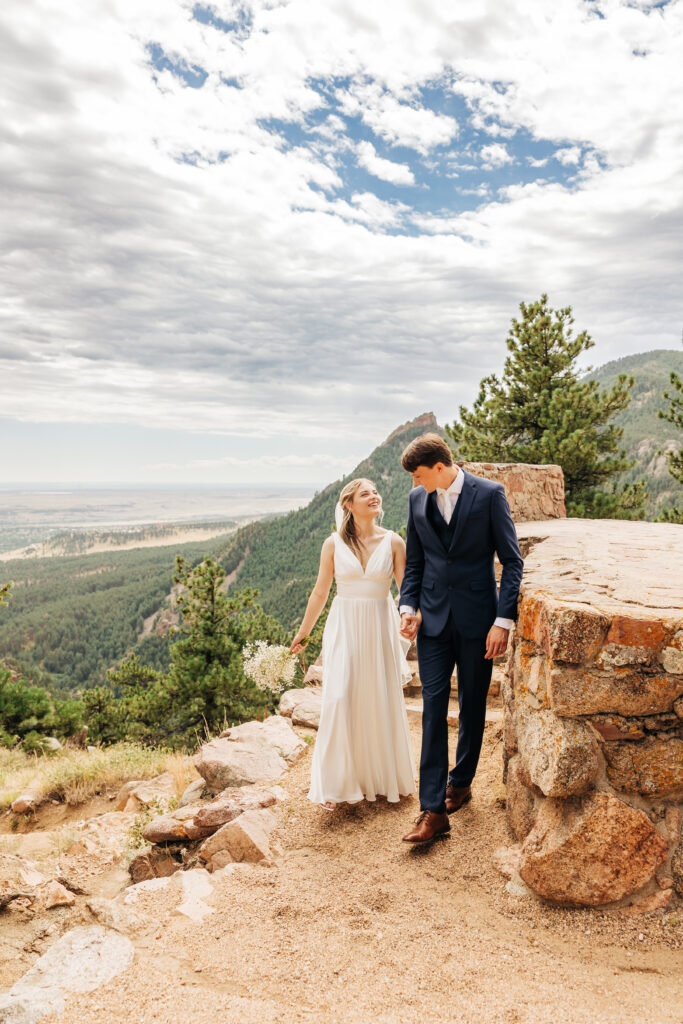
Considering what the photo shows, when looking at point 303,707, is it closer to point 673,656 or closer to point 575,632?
point 575,632

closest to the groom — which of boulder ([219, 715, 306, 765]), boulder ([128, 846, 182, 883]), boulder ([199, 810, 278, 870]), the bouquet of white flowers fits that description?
boulder ([199, 810, 278, 870])

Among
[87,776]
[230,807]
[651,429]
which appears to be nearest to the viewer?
[230,807]

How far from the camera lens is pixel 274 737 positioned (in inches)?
259

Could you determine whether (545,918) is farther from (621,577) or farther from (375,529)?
(375,529)

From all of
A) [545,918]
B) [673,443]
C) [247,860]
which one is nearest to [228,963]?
[247,860]

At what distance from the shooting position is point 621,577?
12.0 ft

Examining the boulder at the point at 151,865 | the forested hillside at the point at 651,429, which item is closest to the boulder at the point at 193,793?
the boulder at the point at 151,865

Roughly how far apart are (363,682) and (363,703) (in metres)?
0.16

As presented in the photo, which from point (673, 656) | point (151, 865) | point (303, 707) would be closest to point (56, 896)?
point (151, 865)

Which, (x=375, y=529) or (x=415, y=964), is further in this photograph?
(x=375, y=529)

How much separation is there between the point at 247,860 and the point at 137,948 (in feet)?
3.69

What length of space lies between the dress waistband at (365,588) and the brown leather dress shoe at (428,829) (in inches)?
59.9

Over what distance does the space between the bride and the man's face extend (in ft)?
2.51

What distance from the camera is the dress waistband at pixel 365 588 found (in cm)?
457
